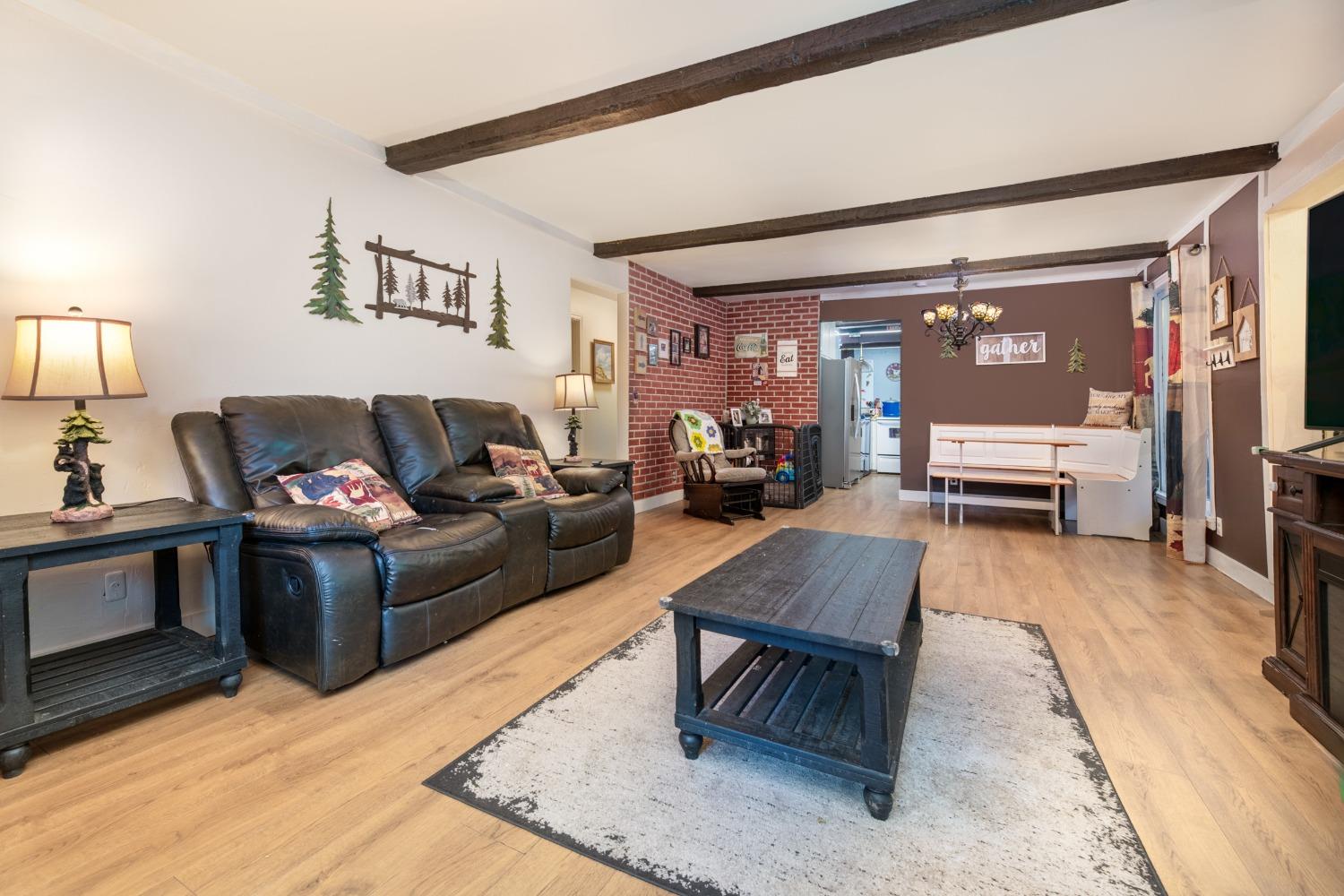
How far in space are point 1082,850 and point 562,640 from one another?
1857 mm

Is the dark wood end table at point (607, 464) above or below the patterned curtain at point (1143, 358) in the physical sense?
→ below

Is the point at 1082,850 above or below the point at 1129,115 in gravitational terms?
below

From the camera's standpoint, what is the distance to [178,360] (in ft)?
7.80

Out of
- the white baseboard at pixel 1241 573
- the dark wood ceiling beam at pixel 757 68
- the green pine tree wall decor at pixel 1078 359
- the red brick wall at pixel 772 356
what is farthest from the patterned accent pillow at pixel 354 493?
the green pine tree wall decor at pixel 1078 359

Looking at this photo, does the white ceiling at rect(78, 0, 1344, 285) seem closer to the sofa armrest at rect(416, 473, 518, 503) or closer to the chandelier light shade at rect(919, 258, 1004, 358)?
the chandelier light shade at rect(919, 258, 1004, 358)

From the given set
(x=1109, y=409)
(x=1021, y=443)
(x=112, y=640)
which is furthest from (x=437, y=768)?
(x=1109, y=409)

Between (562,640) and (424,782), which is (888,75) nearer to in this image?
(562,640)

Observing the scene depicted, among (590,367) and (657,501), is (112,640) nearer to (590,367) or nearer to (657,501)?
(657,501)

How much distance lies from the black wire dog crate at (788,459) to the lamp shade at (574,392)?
94.1 inches

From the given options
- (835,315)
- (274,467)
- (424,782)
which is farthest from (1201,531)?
(274,467)

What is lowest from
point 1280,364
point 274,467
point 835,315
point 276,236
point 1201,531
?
point 1201,531

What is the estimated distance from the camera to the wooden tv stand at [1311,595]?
1622 millimetres

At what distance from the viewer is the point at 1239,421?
11.0 ft

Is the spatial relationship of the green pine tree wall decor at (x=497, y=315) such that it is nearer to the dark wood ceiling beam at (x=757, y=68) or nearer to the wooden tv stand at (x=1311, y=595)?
the dark wood ceiling beam at (x=757, y=68)
